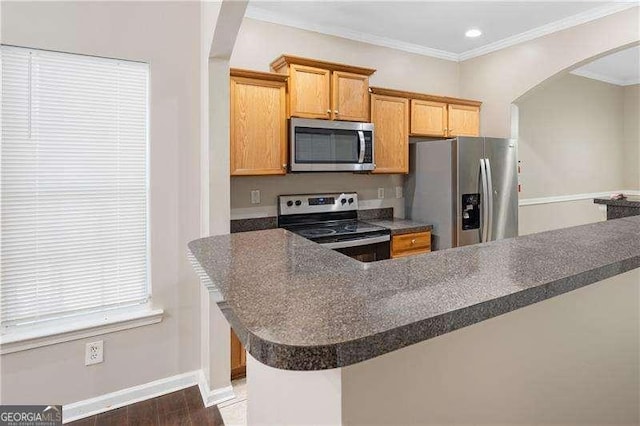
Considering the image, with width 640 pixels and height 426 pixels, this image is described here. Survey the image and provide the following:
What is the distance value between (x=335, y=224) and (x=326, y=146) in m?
0.78

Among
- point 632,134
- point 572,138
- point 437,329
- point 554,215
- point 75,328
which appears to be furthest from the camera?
point 632,134

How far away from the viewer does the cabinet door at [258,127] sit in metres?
2.75

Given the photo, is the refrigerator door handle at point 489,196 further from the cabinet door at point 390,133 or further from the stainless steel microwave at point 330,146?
→ the stainless steel microwave at point 330,146

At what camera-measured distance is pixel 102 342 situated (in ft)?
7.27

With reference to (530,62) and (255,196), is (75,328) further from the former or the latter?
(530,62)

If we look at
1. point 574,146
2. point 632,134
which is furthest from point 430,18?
point 632,134

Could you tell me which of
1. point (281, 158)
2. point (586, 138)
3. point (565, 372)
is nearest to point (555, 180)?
point (586, 138)

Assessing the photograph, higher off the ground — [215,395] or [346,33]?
[346,33]

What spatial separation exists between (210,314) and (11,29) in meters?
1.89

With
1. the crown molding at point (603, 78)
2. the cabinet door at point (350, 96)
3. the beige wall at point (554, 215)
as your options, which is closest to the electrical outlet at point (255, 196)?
the cabinet door at point (350, 96)

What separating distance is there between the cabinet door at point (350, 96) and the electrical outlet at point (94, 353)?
2.37m

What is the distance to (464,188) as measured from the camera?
3.38 m

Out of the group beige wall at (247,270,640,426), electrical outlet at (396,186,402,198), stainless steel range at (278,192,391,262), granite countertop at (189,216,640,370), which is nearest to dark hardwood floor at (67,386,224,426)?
beige wall at (247,270,640,426)

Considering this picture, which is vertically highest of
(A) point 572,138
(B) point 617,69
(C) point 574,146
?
(B) point 617,69
